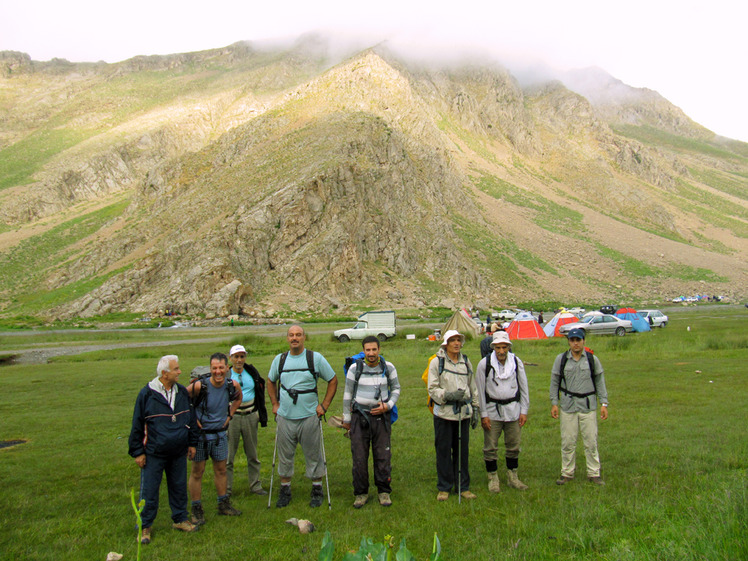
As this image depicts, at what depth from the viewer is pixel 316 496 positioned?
6.45 meters

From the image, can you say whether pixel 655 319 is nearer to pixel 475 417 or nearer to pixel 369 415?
pixel 475 417

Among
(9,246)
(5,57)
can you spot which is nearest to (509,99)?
(9,246)

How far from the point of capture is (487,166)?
9212 centimetres

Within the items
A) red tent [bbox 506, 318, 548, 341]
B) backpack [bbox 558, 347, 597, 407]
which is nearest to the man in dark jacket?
backpack [bbox 558, 347, 597, 407]

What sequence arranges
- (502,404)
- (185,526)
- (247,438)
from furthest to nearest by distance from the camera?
(247,438), (502,404), (185,526)

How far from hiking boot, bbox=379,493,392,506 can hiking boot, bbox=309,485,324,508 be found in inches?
32.3

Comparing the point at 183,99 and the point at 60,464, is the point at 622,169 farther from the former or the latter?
the point at 60,464

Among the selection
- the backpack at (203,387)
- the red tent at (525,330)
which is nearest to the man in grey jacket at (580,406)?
the backpack at (203,387)

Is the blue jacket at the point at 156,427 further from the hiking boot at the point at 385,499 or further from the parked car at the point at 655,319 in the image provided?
the parked car at the point at 655,319

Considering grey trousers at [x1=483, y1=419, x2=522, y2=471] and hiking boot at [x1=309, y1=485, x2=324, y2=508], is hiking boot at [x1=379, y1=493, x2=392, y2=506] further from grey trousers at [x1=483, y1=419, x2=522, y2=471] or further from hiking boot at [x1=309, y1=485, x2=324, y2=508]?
grey trousers at [x1=483, y1=419, x2=522, y2=471]

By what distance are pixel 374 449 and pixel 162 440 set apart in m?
2.69

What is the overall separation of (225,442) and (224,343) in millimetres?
23483

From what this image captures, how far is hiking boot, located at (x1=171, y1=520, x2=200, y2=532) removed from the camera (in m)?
5.70

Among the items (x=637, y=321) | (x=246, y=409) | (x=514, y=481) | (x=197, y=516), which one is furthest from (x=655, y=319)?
(x=197, y=516)
